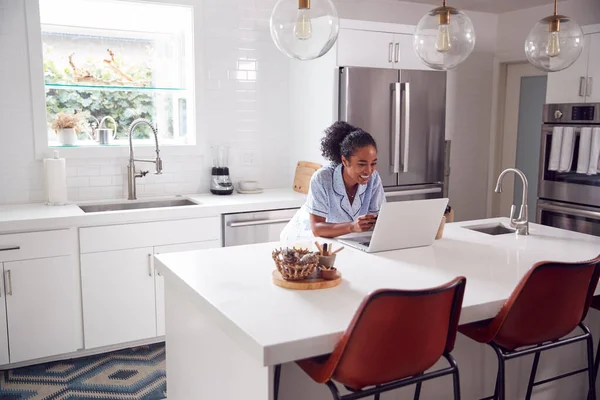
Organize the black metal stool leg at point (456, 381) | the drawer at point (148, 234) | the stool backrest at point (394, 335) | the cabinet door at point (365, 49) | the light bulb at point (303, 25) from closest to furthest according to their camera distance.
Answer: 1. the stool backrest at point (394, 335)
2. the black metal stool leg at point (456, 381)
3. the light bulb at point (303, 25)
4. the drawer at point (148, 234)
5. the cabinet door at point (365, 49)

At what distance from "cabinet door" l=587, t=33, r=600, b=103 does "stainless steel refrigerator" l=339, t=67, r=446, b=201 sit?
1.03 m

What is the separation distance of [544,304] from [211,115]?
9.75ft

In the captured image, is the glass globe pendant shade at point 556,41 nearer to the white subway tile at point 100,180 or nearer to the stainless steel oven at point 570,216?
the stainless steel oven at point 570,216

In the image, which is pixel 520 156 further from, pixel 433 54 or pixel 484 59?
pixel 433 54

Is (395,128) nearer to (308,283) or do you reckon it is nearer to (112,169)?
(112,169)

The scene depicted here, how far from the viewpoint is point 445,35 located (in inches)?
96.3

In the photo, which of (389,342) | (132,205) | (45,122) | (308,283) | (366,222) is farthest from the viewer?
(132,205)

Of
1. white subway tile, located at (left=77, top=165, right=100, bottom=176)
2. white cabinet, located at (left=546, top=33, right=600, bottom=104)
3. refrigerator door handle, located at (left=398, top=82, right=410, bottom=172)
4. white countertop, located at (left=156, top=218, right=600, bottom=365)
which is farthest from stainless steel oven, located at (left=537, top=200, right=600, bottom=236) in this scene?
white subway tile, located at (left=77, top=165, right=100, bottom=176)

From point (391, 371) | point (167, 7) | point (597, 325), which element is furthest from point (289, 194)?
point (391, 371)

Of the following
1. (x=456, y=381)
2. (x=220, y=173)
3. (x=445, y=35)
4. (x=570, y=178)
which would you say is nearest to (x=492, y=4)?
(x=570, y=178)

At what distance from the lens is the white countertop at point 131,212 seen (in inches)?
130

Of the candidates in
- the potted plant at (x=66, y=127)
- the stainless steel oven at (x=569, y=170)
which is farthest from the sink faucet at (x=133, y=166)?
the stainless steel oven at (x=569, y=170)

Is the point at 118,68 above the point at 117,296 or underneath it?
above

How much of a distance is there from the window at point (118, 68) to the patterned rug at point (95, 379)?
1.48m
